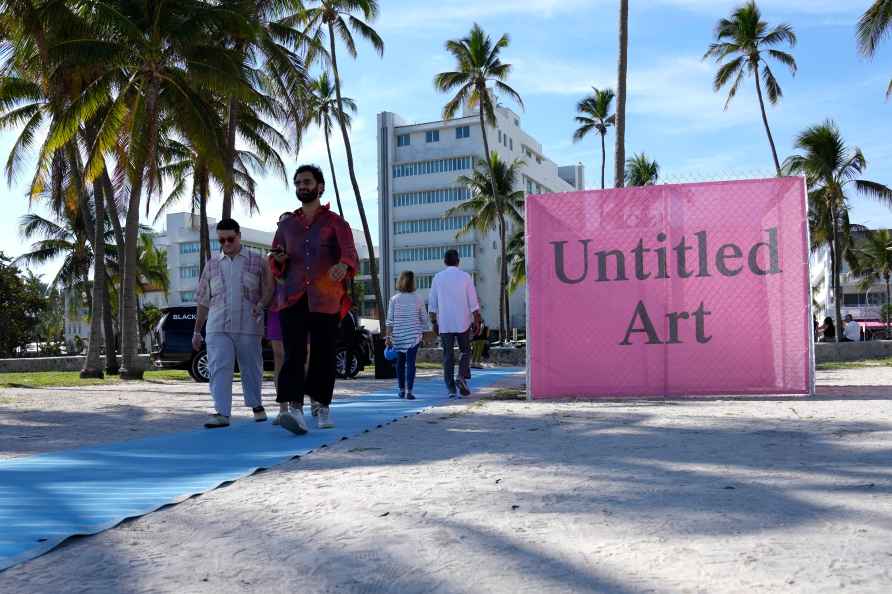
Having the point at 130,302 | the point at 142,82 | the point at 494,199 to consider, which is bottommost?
the point at 130,302

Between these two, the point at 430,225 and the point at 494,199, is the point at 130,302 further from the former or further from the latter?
the point at 430,225

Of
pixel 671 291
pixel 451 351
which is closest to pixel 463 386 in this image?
pixel 451 351

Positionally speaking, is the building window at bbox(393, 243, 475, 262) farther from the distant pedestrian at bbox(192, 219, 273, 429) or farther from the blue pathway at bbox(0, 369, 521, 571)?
the blue pathway at bbox(0, 369, 521, 571)

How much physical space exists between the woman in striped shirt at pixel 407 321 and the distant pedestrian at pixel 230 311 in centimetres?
317

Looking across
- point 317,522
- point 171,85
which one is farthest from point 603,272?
point 171,85

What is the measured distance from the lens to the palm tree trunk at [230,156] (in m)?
19.4

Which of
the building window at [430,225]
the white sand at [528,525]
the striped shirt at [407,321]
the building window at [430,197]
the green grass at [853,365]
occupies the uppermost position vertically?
the building window at [430,197]

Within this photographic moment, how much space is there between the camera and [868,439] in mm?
5422

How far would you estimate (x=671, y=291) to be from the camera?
9.66 m

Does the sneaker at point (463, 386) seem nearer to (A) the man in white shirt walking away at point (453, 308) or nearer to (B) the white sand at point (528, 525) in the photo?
(A) the man in white shirt walking away at point (453, 308)

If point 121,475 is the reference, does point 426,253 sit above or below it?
above

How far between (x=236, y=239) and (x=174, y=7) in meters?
13.4

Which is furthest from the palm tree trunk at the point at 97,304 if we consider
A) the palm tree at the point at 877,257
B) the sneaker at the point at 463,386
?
the palm tree at the point at 877,257

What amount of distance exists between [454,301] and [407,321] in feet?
2.25
